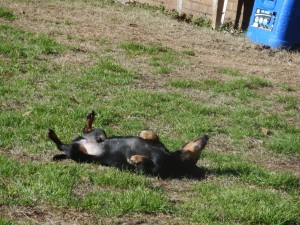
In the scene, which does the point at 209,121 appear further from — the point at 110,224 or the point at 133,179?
the point at 110,224

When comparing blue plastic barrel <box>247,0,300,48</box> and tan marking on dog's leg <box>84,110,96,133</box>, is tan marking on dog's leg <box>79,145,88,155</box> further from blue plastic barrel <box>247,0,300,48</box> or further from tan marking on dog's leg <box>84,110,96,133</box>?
blue plastic barrel <box>247,0,300,48</box>

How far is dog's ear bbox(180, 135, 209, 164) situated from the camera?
5.39 meters

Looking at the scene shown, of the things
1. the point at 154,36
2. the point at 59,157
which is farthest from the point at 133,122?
the point at 154,36

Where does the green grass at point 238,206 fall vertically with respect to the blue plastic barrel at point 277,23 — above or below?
above

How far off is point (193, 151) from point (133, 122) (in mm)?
1329

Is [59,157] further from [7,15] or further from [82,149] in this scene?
[7,15]

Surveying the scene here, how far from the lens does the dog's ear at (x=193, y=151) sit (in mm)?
5395

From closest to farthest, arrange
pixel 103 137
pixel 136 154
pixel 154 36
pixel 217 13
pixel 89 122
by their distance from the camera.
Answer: pixel 136 154 → pixel 103 137 → pixel 89 122 → pixel 154 36 → pixel 217 13

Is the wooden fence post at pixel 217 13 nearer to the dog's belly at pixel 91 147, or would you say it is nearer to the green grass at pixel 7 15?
the green grass at pixel 7 15

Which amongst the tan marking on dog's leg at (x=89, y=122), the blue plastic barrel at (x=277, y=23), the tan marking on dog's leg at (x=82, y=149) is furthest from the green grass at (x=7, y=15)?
the tan marking on dog's leg at (x=82, y=149)

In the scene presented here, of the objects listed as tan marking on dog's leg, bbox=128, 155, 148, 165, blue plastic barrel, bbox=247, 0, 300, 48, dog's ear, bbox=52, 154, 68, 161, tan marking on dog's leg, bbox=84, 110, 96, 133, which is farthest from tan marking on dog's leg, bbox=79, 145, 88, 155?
blue plastic barrel, bbox=247, 0, 300, 48

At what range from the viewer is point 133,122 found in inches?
Result: 260

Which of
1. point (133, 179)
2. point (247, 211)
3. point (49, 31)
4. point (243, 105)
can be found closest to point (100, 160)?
point (133, 179)

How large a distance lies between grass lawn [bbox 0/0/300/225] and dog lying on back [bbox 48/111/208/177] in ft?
0.37
